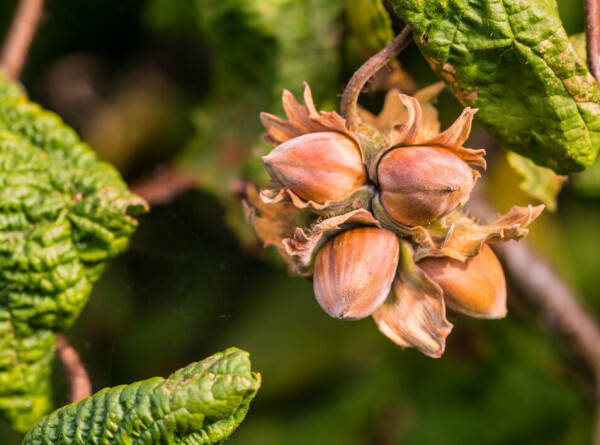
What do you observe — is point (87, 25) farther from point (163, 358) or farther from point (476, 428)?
point (476, 428)

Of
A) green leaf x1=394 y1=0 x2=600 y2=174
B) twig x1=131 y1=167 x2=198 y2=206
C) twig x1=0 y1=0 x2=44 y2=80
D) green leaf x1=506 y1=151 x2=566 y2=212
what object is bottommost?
twig x1=131 y1=167 x2=198 y2=206

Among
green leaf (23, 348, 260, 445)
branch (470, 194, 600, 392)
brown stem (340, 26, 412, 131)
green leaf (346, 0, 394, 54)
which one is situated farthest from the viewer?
branch (470, 194, 600, 392)

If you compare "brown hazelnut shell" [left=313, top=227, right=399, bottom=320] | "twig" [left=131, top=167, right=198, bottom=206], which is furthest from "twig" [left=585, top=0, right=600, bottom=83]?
"twig" [left=131, top=167, right=198, bottom=206]

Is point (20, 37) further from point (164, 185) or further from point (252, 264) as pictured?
point (252, 264)

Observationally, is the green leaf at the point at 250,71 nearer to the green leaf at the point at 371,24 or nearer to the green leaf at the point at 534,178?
the green leaf at the point at 371,24

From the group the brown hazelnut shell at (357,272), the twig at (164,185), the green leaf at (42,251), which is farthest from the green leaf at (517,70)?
the twig at (164,185)

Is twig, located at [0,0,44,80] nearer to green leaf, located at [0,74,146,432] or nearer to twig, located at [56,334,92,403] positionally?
green leaf, located at [0,74,146,432]
